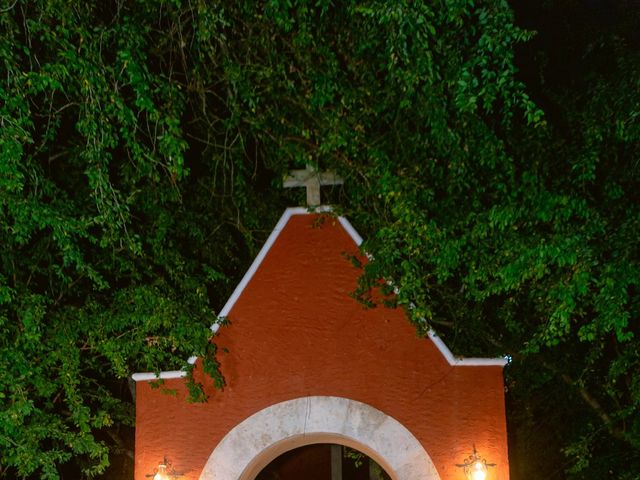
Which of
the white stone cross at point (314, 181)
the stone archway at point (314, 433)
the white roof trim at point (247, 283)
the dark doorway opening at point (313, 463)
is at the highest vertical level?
the white stone cross at point (314, 181)

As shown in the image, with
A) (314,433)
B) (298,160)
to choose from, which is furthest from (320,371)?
(298,160)

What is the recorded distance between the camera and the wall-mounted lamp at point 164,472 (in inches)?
258

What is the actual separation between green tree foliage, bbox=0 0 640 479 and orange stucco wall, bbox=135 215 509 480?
1.03 ft

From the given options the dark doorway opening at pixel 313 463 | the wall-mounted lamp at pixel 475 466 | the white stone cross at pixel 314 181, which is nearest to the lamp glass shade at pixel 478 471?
the wall-mounted lamp at pixel 475 466

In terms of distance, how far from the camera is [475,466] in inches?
248

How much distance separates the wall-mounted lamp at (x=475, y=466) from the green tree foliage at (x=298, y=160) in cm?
103

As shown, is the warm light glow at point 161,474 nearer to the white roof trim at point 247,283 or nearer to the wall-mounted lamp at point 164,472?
the wall-mounted lamp at point 164,472

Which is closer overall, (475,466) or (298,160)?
(298,160)

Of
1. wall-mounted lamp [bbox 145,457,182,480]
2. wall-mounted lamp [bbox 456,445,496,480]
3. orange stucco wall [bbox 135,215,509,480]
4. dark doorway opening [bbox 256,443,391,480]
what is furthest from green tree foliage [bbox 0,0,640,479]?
dark doorway opening [bbox 256,443,391,480]

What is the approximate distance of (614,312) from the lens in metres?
5.49

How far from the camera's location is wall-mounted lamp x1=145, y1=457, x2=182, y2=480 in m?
6.55

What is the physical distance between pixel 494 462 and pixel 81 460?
6.95 m

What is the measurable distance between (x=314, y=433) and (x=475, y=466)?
4.67 ft

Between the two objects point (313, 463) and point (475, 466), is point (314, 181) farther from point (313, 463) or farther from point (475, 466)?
point (313, 463)
